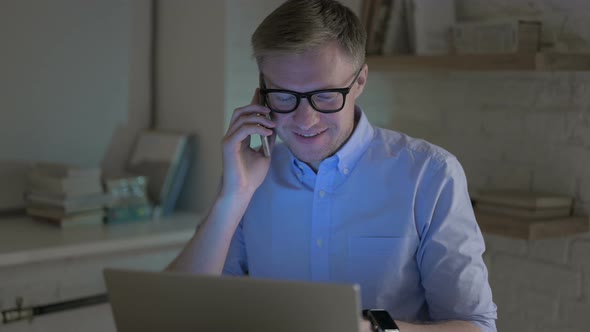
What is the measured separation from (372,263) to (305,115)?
37cm

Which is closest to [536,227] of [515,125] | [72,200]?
[515,125]

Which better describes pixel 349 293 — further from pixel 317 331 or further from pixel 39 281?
pixel 39 281

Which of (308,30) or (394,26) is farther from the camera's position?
(394,26)

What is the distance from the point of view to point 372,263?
5.80 feet

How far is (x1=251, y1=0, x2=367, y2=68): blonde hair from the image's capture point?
1.65m

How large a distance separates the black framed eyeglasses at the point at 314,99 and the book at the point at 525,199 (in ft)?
2.89

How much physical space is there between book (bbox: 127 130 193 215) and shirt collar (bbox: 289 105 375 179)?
1.10 metres

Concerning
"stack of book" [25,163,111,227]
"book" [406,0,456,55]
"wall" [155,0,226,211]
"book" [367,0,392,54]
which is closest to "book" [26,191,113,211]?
"stack of book" [25,163,111,227]

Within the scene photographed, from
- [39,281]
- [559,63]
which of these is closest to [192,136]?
[39,281]

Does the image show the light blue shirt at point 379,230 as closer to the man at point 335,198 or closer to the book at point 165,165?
the man at point 335,198

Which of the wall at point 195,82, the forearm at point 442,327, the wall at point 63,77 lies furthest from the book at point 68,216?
the forearm at point 442,327

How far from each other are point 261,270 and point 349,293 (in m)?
0.79

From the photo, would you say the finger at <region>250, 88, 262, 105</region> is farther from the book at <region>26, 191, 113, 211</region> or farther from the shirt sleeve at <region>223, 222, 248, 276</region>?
the book at <region>26, 191, 113, 211</region>

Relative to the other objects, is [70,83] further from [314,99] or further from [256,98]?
[314,99]
